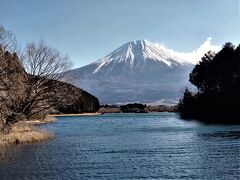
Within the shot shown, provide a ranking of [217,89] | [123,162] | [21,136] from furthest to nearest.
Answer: [217,89], [21,136], [123,162]

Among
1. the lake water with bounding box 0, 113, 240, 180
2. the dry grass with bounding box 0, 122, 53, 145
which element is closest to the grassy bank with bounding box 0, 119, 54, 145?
the dry grass with bounding box 0, 122, 53, 145

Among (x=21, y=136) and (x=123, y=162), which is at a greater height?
(x=21, y=136)

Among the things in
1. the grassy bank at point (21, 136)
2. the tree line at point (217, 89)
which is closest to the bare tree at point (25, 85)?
the grassy bank at point (21, 136)

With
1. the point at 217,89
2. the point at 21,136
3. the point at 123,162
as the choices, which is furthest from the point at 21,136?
the point at 217,89

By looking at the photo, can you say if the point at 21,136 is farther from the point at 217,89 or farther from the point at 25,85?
the point at 217,89

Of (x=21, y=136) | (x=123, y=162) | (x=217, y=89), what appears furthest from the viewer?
(x=217, y=89)

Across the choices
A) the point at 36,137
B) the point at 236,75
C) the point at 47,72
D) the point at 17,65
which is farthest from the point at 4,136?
the point at 236,75

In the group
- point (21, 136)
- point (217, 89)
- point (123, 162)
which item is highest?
point (217, 89)

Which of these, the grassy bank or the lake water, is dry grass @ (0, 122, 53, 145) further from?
the lake water

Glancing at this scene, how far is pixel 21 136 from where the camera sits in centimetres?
3856

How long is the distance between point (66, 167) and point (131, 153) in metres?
7.20

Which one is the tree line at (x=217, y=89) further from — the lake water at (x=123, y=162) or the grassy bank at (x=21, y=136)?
the lake water at (x=123, y=162)

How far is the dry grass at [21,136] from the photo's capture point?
3729 centimetres

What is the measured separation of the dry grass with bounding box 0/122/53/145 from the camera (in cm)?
3729
